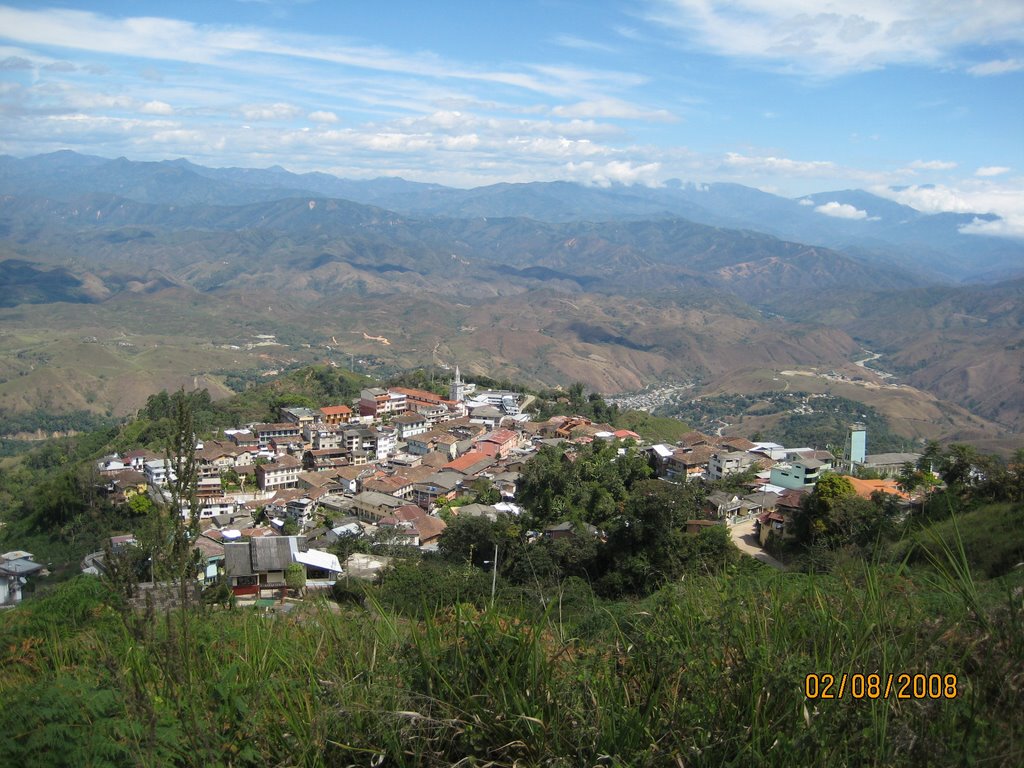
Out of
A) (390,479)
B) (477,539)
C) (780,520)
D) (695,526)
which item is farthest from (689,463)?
(390,479)

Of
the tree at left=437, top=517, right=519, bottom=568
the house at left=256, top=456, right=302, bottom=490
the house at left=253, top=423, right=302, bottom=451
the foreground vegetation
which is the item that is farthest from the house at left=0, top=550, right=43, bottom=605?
the foreground vegetation

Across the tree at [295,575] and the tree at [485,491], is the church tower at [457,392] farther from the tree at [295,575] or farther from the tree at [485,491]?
the tree at [295,575]

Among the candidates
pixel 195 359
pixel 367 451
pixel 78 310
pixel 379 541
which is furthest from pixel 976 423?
pixel 78 310

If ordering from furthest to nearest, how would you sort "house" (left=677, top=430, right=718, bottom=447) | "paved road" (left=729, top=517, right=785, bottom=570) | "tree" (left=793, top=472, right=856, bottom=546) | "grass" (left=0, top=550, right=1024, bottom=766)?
"house" (left=677, top=430, right=718, bottom=447) < "paved road" (left=729, top=517, right=785, bottom=570) < "tree" (left=793, top=472, right=856, bottom=546) < "grass" (left=0, top=550, right=1024, bottom=766)

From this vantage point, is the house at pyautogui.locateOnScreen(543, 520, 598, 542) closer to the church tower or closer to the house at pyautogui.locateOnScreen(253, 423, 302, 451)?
the house at pyautogui.locateOnScreen(253, 423, 302, 451)

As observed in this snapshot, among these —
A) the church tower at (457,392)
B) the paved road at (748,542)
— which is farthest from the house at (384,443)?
the paved road at (748,542)

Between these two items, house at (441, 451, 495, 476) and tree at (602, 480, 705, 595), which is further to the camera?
house at (441, 451, 495, 476)
